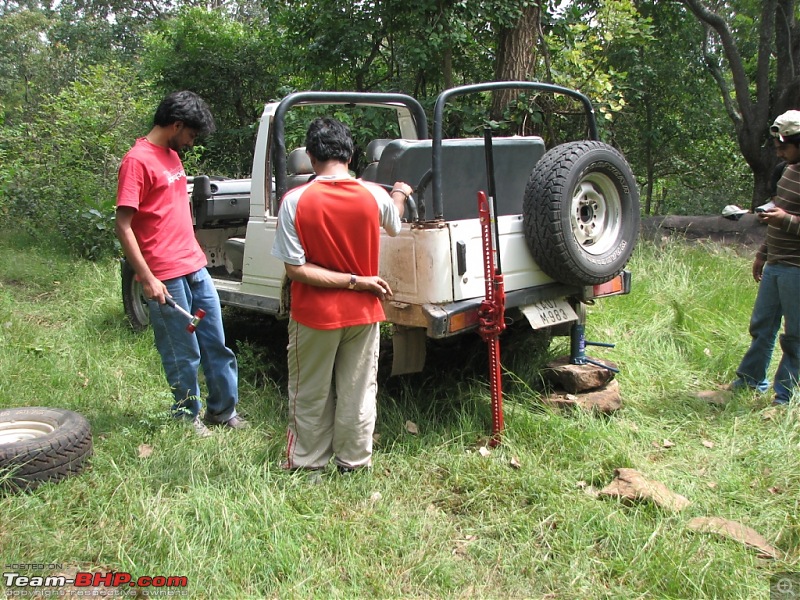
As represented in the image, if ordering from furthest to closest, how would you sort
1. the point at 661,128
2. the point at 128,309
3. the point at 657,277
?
the point at 661,128 → the point at 657,277 → the point at 128,309

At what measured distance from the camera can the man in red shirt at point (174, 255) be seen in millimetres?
3500

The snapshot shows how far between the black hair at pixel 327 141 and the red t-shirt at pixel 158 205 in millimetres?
921

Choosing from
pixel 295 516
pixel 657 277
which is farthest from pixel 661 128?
pixel 295 516

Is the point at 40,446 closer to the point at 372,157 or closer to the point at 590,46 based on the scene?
the point at 372,157

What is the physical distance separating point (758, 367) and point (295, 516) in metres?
3.25

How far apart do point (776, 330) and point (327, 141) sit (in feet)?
10.5

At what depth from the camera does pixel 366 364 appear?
3396 mm

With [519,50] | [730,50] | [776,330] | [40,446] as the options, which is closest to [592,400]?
[776,330]

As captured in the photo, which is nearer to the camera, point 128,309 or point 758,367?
point 758,367

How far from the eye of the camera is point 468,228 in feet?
12.8

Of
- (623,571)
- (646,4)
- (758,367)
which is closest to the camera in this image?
(623,571)

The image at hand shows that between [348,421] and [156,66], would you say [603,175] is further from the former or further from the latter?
[156,66]

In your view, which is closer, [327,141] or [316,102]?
[327,141]

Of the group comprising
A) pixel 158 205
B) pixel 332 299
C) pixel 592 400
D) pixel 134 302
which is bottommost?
pixel 592 400
